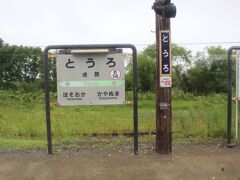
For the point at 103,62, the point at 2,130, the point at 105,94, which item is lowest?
the point at 2,130

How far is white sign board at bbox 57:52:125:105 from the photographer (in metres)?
6.16

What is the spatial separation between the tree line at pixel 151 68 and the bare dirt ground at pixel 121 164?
35.2m

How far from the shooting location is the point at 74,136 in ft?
26.8

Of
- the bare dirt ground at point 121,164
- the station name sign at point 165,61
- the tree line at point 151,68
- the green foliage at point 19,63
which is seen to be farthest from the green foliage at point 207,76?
the station name sign at point 165,61

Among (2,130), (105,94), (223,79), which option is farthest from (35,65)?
(105,94)

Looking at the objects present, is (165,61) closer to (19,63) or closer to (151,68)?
(151,68)

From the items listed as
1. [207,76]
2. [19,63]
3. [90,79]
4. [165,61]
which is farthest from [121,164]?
[19,63]

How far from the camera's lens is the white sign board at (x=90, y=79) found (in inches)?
242

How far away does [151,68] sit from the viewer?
139 ft

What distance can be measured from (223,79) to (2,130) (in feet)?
131

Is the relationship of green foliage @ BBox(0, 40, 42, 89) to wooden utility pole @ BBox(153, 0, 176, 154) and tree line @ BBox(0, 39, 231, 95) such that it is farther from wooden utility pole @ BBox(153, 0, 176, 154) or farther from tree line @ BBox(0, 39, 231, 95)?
wooden utility pole @ BBox(153, 0, 176, 154)

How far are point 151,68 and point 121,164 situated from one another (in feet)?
122

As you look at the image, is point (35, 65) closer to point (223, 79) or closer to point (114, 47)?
point (223, 79)

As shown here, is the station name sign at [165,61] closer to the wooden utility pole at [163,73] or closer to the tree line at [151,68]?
the wooden utility pole at [163,73]
